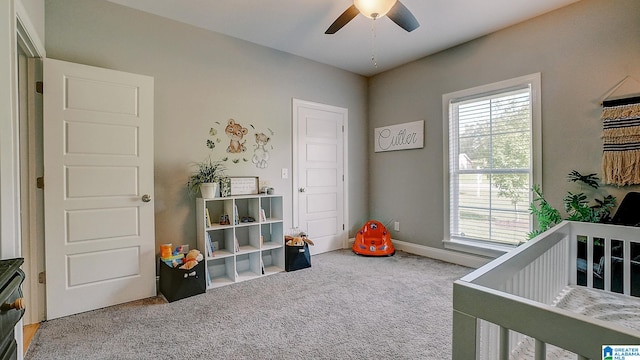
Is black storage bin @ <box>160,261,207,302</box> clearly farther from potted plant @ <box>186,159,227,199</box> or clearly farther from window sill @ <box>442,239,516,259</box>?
window sill @ <box>442,239,516,259</box>

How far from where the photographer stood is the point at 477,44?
3297 mm

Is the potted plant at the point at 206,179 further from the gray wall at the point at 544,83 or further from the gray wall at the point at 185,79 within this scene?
the gray wall at the point at 544,83

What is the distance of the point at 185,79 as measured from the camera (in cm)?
297

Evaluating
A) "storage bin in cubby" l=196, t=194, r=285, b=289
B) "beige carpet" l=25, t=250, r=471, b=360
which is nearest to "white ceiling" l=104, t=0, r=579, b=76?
"storage bin in cubby" l=196, t=194, r=285, b=289

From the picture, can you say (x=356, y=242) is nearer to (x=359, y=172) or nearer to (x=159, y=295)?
(x=359, y=172)

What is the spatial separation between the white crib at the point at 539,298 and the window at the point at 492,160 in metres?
1.02

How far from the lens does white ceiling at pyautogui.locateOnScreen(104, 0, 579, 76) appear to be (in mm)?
2619

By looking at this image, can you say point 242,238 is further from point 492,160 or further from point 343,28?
point 492,160

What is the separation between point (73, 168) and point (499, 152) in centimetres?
406

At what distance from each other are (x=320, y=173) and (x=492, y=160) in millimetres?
Result: 2116

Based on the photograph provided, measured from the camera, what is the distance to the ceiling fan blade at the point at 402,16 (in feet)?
6.86

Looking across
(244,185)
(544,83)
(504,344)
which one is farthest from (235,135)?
(544,83)

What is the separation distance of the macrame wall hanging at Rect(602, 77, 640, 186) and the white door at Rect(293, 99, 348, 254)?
9.21ft

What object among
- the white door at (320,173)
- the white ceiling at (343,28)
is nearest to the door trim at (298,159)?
the white door at (320,173)
